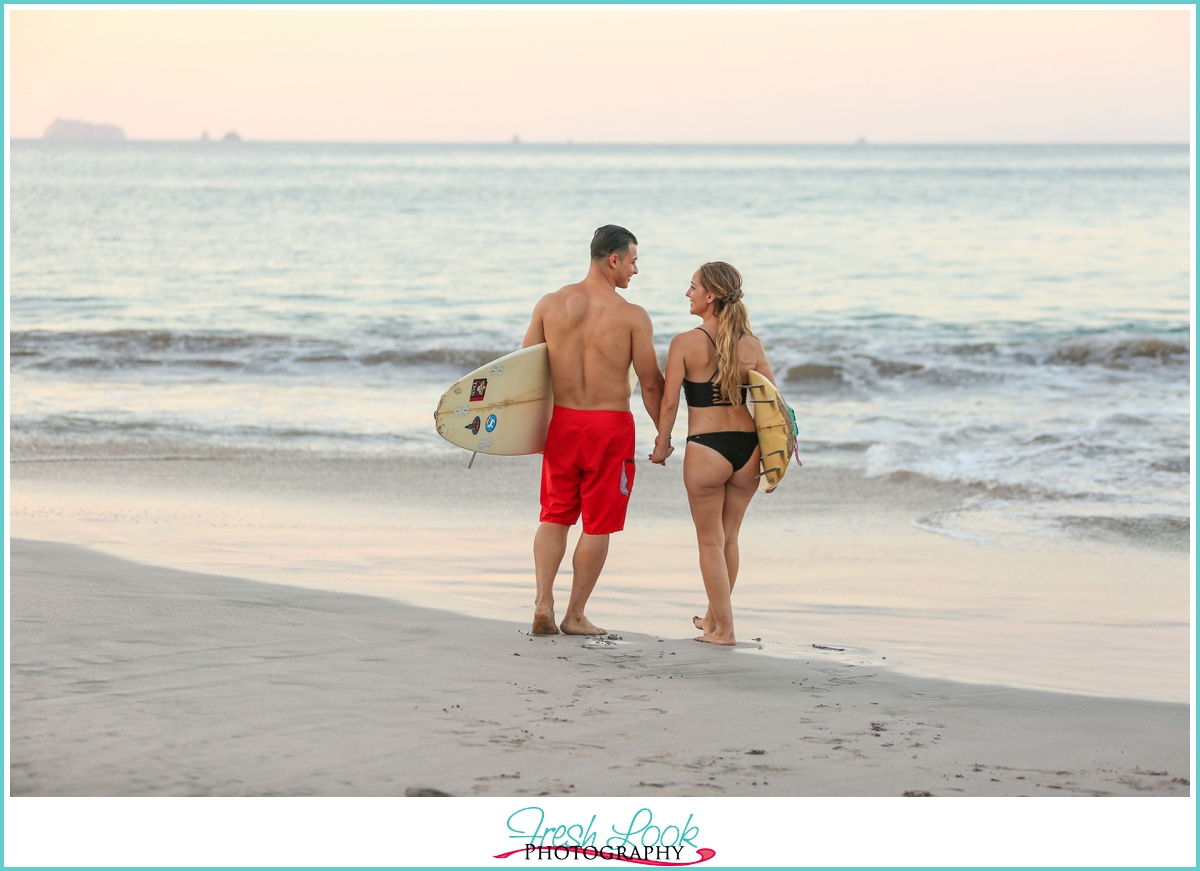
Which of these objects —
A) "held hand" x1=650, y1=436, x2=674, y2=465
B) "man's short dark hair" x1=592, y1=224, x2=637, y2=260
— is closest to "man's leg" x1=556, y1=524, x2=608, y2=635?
"held hand" x1=650, y1=436, x2=674, y2=465

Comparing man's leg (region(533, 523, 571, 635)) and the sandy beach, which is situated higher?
man's leg (region(533, 523, 571, 635))

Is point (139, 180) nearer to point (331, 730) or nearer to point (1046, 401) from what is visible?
point (1046, 401)

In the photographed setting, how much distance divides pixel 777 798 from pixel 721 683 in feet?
3.17

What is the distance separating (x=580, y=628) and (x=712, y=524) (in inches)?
28.7

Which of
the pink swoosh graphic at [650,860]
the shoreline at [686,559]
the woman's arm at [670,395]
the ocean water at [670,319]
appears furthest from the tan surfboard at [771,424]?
the ocean water at [670,319]

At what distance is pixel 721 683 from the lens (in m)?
4.09

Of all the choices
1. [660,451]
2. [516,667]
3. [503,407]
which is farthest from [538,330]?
[516,667]

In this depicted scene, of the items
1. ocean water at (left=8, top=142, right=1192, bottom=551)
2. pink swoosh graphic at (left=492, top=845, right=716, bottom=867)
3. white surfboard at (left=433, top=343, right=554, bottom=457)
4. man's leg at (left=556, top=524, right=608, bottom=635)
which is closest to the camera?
pink swoosh graphic at (left=492, top=845, right=716, bottom=867)

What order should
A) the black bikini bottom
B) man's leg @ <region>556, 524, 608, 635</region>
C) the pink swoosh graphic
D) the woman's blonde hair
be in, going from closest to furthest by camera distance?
the pink swoosh graphic → the woman's blonde hair → the black bikini bottom → man's leg @ <region>556, 524, 608, 635</region>

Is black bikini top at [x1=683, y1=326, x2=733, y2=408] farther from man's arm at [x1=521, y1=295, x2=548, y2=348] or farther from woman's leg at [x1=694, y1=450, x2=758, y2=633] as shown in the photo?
man's arm at [x1=521, y1=295, x2=548, y2=348]

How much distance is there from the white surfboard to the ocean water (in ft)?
10.5

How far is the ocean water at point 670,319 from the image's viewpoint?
9484 millimetres

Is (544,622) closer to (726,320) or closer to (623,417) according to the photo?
(623,417)

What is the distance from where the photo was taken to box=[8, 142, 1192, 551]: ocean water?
948 cm
